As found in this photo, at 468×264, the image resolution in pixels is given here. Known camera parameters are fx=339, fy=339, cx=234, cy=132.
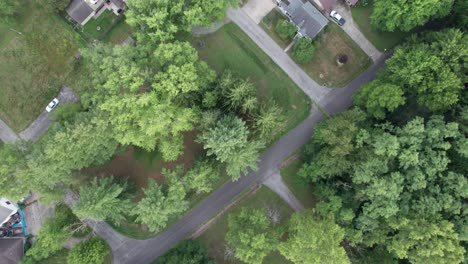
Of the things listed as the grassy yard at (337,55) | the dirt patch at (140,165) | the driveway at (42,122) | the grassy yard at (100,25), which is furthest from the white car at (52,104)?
the grassy yard at (337,55)

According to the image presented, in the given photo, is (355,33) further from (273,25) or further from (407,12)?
(273,25)

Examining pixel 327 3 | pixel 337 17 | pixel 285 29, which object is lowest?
pixel 337 17

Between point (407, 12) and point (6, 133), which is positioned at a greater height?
point (6, 133)

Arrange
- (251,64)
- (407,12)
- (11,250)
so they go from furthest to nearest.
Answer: (251,64), (11,250), (407,12)

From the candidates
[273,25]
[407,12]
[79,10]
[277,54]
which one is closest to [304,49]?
[277,54]

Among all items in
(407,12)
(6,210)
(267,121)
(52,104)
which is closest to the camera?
(267,121)

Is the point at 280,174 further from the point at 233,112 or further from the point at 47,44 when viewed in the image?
the point at 47,44

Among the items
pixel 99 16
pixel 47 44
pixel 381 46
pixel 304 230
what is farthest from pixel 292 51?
pixel 47 44

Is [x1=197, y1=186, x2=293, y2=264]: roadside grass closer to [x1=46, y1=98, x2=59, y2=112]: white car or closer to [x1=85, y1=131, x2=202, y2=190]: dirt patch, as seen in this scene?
[x1=85, y1=131, x2=202, y2=190]: dirt patch
